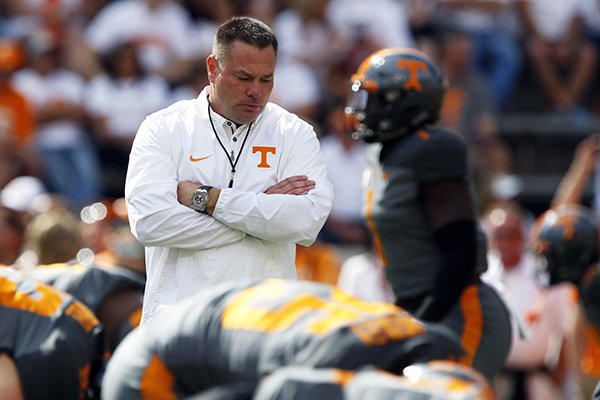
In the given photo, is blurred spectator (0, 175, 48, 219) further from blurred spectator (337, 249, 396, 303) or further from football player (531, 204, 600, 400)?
football player (531, 204, 600, 400)

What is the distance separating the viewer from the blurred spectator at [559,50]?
44.4 feet

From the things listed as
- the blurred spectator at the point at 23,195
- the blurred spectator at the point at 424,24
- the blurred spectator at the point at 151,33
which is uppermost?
the blurred spectator at the point at 424,24

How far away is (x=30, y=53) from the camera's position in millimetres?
12000

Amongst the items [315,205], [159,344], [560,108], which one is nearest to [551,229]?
[315,205]

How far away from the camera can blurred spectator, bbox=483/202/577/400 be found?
941 cm

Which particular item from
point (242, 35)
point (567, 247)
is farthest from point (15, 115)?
point (242, 35)

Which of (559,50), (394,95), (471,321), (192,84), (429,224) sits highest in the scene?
(394,95)

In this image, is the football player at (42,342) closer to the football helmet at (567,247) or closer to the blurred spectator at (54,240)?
the blurred spectator at (54,240)

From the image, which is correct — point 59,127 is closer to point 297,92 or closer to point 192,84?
point 192,84

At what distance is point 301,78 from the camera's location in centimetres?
1222

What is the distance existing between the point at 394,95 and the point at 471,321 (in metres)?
1.16

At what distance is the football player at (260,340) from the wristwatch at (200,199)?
39.6 inches

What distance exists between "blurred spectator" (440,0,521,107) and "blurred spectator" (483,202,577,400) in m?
3.80

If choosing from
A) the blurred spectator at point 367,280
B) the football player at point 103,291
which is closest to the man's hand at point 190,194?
the football player at point 103,291
